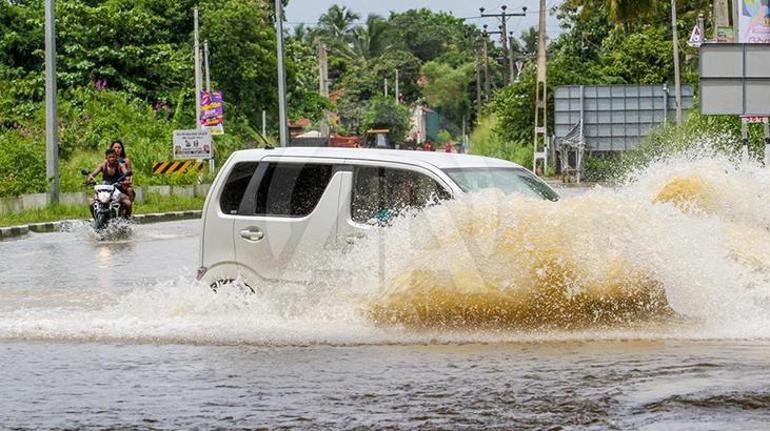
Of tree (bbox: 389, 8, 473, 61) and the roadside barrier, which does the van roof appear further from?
tree (bbox: 389, 8, 473, 61)

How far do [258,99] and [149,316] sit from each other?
56.9 metres

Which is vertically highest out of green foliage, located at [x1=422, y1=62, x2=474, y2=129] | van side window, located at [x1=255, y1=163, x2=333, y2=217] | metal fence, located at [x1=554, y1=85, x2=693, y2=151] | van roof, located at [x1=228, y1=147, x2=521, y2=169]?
green foliage, located at [x1=422, y1=62, x2=474, y2=129]

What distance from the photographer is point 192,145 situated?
44844 mm

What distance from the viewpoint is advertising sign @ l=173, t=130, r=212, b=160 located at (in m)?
44.3

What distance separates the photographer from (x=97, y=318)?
1249 centimetres

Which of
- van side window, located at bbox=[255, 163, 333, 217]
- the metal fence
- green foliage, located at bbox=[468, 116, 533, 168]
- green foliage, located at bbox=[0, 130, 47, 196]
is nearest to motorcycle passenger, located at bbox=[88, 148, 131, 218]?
green foliage, located at bbox=[0, 130, 47, 196]

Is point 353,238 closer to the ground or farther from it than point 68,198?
closer to the ground

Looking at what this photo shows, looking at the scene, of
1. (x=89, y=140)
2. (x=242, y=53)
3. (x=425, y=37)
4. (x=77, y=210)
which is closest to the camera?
(x=77, y=210)

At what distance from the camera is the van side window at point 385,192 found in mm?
11297

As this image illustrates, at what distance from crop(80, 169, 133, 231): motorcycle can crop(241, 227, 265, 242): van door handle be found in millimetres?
14868

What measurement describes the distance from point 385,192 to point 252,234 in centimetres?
114

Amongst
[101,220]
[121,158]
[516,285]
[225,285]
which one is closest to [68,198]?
[121,158]

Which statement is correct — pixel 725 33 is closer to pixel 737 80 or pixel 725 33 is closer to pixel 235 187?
pixel 737 80

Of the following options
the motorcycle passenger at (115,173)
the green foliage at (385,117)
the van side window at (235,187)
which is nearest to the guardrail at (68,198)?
the motorcycle passenger at (115,173)
